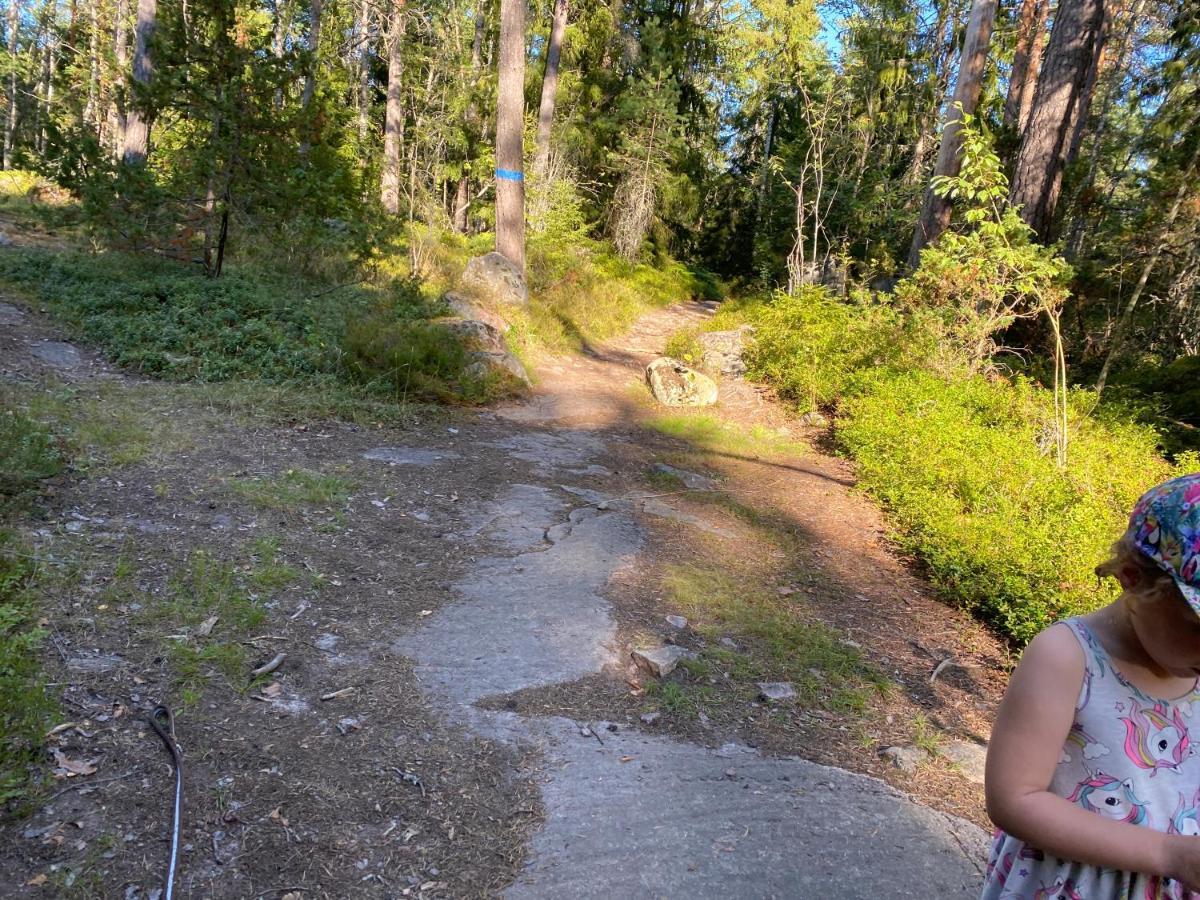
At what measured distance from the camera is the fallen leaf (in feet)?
7.79

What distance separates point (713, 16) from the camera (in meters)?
22.5

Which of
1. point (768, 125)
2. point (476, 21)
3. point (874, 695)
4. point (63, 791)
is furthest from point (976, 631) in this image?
point (768, 125)

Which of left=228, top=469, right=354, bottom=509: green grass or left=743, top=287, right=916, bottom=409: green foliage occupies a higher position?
left=743, top=287, right=916, bottom=409: green foliage

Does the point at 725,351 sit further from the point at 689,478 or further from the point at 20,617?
the point at 20,617

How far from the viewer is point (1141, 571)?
121 centimetres

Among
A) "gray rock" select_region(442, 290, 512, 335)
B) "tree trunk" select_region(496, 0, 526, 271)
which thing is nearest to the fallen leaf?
"gray rock" select_region(442, 290, 512, 335)

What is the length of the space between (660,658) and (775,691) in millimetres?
590

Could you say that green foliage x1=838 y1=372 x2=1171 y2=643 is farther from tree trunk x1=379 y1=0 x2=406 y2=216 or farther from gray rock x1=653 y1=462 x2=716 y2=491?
tree trunk x1=379 y1=0 x2=406 y2=216

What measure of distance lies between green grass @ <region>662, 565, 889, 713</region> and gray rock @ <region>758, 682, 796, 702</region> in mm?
42

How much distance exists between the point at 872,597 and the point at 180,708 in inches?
163

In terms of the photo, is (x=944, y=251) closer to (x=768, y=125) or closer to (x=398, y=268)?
(x=398, y=268)

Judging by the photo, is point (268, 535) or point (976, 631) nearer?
point (268, 535)

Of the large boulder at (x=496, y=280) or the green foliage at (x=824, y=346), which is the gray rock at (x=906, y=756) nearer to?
the green foliage at (x=824, y=346)

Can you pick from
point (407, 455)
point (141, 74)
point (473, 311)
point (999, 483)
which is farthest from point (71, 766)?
point (141, 74)
